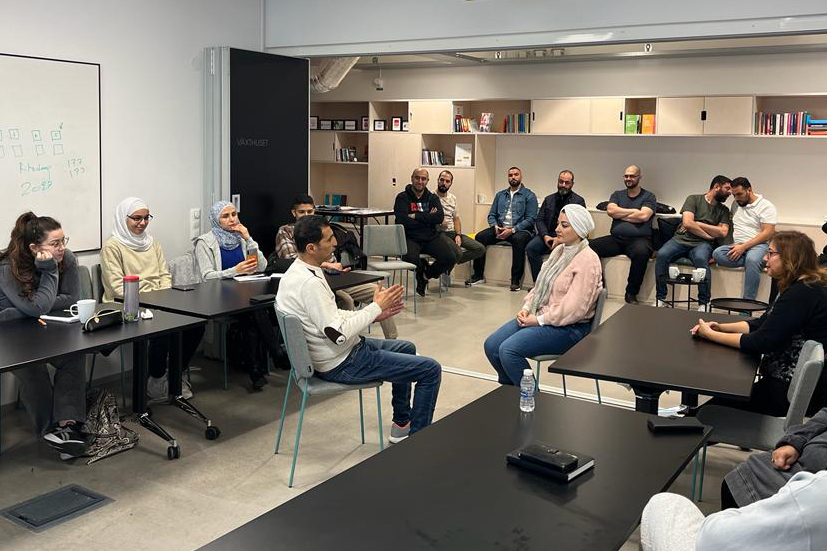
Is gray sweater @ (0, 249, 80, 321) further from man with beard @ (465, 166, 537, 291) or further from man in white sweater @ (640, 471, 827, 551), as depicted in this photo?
man with beard @ (465, 166, 537, 291)

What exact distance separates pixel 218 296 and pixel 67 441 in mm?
1154

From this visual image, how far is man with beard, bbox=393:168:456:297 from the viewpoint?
916 centimetres

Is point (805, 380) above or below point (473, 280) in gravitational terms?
above

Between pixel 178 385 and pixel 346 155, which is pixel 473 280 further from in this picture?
pixel 178 385

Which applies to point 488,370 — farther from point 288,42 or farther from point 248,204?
point 288,42

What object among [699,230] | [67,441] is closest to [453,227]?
[699,230]

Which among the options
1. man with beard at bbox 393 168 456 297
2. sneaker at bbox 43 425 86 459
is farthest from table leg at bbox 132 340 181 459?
man with beard at bbox 393 168 456 297

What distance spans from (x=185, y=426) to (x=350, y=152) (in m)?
7.66

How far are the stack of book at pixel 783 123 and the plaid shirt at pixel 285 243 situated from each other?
17.4 feet

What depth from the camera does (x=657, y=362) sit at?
11.7ft

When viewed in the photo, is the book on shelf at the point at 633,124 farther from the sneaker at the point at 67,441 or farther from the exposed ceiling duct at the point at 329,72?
the sneaker at the point at 67,441

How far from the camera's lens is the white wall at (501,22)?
4.80 meters

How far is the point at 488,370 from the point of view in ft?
20.2

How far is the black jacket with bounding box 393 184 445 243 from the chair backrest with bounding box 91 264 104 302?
440 cm
